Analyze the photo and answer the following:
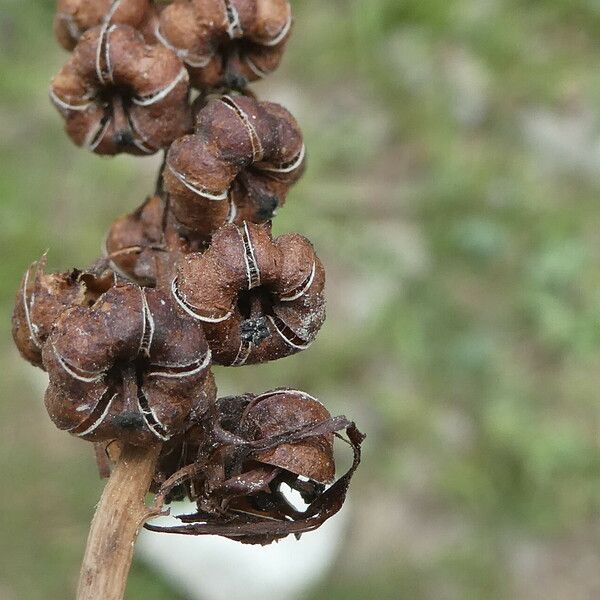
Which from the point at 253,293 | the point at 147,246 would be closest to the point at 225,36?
the point at 147,246

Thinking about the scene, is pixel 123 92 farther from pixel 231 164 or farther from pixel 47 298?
pixel 47 298

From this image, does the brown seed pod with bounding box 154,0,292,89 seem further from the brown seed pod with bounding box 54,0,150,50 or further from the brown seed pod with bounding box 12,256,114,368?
the brown seed pod with bounding box 12,256,114,368

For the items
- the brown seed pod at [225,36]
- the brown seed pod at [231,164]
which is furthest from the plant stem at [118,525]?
the brown seed pod at [225,36]

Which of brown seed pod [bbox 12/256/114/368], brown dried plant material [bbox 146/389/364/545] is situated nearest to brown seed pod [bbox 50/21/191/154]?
brown seed pod [bbox 12/256/114/368]

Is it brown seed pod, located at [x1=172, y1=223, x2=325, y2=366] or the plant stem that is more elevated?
brown seed pod, located at [x1=172, y1=223, x2=325, y2=366]

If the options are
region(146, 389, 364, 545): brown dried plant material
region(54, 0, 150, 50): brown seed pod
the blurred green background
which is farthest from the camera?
the blurred green background

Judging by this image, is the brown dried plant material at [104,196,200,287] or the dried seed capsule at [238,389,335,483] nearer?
the dried seed capsule at [238,389,335,483]

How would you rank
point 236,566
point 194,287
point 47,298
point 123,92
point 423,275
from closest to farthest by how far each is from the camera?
point 194,287, point 47,298, point 123,92, point 236,566, point 423,275
